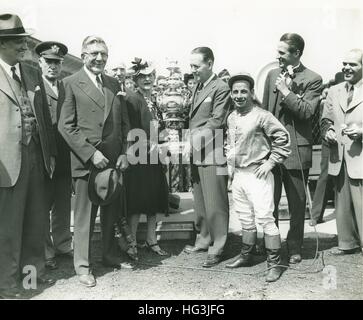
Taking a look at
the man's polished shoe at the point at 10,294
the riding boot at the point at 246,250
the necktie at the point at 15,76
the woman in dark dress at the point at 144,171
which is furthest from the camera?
the woman in dark dress at the point at 144,171

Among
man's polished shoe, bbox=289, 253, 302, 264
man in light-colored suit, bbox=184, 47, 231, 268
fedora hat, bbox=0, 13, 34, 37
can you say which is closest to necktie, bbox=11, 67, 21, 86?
fedora hat, bbox=0, 13, 34, 37

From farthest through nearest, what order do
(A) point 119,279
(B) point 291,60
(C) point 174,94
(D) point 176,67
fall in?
1. (D) point 176,67
2. (C) point 174,94
3. (B) point 291,60
4. (A) point 119,279

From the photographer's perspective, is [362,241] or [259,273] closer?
[259,273]

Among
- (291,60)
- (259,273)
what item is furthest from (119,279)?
(291,60)

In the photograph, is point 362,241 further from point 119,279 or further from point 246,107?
point 119,279

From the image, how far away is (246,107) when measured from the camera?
4.32 meters

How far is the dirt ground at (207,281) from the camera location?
3.79 meters

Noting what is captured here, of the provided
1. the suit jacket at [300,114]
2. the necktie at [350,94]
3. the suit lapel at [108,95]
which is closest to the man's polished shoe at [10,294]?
the suit lapel at [108,95]

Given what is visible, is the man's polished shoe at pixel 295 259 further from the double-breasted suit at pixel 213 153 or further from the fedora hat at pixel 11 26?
the fedora hat at pixel 11 26

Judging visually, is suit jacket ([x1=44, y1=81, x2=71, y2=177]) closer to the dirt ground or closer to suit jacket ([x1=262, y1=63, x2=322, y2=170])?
the dirt ground

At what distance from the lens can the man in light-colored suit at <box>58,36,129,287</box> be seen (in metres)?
4.12

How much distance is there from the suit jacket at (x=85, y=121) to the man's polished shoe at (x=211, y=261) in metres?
1.46

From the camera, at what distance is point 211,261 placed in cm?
462
